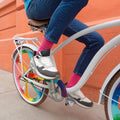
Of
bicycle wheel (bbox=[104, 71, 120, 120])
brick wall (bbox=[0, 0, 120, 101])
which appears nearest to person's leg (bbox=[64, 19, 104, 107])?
bicycle wheel (bbox=[104, 71, 120, 120])

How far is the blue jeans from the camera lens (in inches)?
31.1

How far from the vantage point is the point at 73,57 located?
1.69m

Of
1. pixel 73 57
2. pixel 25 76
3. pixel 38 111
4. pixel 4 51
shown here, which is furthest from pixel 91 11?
pixel 4 51

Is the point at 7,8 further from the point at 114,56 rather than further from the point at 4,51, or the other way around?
the point at 114,56


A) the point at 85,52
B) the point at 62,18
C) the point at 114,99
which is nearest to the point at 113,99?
the point at 114,99

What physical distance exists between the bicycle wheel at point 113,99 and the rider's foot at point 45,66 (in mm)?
365

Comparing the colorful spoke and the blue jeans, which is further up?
the blue jeans

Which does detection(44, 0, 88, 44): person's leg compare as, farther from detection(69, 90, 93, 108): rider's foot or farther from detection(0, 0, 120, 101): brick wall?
detection(0, 0, 120, 101): brick wall

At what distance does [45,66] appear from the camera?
2.92 ft

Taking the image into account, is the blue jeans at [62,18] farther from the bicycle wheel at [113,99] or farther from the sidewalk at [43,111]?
the sidewalk at [43,111]

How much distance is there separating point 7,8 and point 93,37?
3.59m

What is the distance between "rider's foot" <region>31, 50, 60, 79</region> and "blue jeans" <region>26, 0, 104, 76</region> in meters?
Answer: 0.13

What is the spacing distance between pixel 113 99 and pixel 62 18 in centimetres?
64

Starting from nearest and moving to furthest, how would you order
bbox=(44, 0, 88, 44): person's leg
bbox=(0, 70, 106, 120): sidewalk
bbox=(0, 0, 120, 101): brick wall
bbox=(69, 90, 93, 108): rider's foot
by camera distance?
1. bbox=(44, 0, 88, 44): person's leg
2. bbox=(69, 90, 93, 108): rider's foot
3. bbox=(0, 70, 106, 120): sidewalk
4. bbox=(0, 0, 120, 101): brick wall
